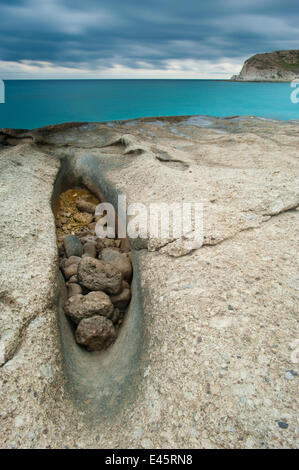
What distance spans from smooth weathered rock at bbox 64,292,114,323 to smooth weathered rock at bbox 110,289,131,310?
17cm

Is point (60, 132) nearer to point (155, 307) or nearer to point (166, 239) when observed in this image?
→ point (166, 239)

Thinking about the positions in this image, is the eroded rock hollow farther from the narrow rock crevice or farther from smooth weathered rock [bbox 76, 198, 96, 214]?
smooth weathered rock [bbox 76, 198, 96, 214]

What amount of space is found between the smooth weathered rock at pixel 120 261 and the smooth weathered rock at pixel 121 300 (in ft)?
0.79

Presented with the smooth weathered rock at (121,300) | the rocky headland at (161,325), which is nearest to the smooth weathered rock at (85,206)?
the rocky headland at (161,325)

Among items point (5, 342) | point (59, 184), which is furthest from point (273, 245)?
point (59, 184)

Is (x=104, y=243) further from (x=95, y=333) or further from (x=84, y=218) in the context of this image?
(x=95, y=333)

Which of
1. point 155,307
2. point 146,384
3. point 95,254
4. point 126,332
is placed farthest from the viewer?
point 95,254

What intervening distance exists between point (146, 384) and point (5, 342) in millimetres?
866

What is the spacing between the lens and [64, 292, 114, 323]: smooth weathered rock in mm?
2225

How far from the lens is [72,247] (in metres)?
3.07

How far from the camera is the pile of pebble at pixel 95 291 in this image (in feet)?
7.12

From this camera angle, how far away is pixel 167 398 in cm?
154

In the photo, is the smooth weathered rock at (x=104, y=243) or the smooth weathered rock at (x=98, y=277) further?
the smooth weathered rock at (x=104, y=243)

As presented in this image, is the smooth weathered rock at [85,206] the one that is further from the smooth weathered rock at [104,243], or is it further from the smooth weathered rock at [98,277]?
the smooth weathered rock at [98,277]
